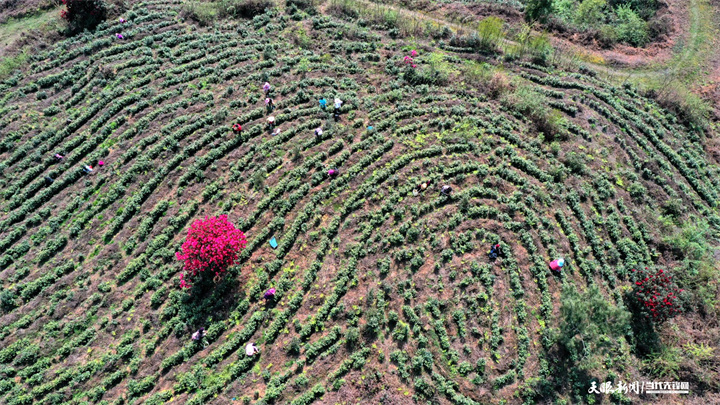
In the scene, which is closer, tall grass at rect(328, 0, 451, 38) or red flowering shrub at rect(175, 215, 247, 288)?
red flowering shrub at rect(175, 215, 247, 288)

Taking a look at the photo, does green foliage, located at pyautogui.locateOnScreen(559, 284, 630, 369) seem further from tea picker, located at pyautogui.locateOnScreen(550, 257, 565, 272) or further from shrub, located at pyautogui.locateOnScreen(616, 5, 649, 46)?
shrub, located at pyautogui.locateOnScreen(616, 5, 649, 46)

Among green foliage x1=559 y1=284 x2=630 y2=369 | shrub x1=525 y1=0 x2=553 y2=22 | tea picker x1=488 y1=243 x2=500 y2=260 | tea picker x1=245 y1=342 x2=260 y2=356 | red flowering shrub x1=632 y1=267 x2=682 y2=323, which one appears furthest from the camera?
shrub x1=525 y1=0 x2=553 y2=22

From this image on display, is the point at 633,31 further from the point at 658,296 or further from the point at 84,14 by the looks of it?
the point at 84,14

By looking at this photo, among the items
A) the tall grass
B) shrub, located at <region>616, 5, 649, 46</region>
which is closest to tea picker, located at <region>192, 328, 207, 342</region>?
the tall grass

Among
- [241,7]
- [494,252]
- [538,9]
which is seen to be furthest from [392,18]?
[494,252]

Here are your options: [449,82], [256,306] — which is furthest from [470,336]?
[449,82]
